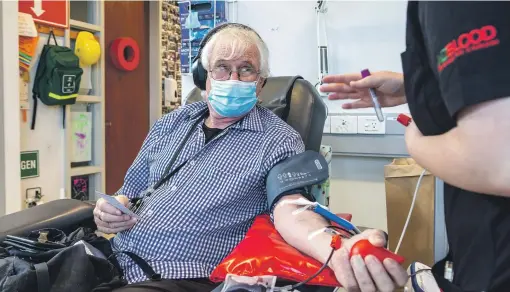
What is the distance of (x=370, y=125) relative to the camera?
1950mm

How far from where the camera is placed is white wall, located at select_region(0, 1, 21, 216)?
8.46ft

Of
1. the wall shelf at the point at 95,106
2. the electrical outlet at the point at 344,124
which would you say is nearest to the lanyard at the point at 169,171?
the electrical outlet at the point at 344,124

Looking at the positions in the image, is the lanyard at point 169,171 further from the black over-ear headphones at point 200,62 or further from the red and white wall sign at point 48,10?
the red and white wall sign at point 48,10

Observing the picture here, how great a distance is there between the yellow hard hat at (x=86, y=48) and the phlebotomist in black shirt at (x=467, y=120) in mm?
3236

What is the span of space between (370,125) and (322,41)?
45 centimetres

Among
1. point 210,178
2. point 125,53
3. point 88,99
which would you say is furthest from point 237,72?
point 125,53

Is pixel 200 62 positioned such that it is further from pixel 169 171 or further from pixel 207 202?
pixel 207 202

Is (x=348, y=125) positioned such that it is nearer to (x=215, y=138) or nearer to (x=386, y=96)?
(x=215, y=138)

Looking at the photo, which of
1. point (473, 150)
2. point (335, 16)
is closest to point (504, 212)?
→ point (473, 150)

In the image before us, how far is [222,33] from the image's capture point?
1551mm

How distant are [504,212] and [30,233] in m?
1.23

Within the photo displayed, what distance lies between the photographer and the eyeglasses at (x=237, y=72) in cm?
153

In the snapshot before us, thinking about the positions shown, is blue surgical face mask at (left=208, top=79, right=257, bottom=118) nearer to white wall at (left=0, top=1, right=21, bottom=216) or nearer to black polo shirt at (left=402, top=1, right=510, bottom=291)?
black polo shirt at (left=402, top=1, right=510, bottom=291)

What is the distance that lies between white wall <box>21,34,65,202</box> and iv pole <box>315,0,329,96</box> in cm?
205
